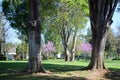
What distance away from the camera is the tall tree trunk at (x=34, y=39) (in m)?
15.8

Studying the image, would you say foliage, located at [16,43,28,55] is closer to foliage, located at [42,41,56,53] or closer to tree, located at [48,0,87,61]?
foliage, located at [42,41,56,53]

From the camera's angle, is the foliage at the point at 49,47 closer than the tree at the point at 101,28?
No

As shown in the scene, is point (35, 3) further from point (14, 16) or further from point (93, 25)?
point (14, 16)

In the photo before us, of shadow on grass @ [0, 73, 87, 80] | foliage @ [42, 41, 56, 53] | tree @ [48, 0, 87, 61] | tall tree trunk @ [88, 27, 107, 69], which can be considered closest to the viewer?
shadow on grass @ [0, 73, 87, 80]

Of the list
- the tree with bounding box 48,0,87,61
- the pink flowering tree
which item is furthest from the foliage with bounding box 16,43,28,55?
the tree with bounding box 48,0,87,61

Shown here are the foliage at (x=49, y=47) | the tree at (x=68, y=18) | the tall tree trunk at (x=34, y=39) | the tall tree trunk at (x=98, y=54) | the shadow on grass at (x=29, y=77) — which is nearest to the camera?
the shadow on grass at (x=29, y=77)

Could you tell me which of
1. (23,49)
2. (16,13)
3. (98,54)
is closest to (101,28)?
(98,54)

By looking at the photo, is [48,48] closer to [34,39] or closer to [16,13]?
[16,13]

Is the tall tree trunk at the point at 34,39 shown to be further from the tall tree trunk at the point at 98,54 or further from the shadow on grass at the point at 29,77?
the tall tree trunk at the point at 98,54

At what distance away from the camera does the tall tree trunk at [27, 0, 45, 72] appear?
622 inches

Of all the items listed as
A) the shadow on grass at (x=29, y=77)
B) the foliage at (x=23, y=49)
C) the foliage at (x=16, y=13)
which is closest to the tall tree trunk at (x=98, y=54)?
the shadow on grass at (x=29, y=77)

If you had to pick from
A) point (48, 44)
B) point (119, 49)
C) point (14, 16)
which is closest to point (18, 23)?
point (14, 16)

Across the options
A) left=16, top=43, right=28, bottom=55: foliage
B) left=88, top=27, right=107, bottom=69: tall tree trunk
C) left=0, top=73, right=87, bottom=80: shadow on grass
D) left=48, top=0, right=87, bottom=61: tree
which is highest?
left=48, top=0, right=87, bottom=61: tree

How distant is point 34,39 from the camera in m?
15.9
